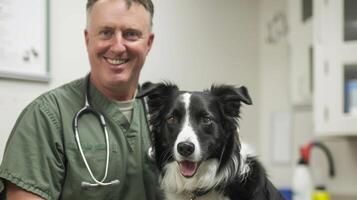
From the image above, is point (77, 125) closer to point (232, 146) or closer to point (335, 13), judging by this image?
point (232, 146)

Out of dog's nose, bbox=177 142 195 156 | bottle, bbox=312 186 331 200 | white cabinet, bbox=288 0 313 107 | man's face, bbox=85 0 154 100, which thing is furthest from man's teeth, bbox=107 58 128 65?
bottle, bbox=312 186 331 200

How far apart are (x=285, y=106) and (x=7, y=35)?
7.27ft

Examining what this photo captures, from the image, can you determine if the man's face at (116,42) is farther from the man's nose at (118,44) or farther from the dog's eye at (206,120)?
the dog's eye at (206,120)

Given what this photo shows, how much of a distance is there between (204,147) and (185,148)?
0.24 ft

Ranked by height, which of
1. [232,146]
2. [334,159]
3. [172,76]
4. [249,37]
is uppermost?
[249,37]

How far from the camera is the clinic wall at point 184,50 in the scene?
85.6 inches

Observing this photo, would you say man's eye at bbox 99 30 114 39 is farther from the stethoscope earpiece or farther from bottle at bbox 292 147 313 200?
bottle at bbox 292 147 313 200

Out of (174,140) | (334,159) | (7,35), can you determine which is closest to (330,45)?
(334,159)

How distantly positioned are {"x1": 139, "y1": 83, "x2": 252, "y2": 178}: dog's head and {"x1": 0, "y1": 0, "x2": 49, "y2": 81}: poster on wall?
2.13 ft

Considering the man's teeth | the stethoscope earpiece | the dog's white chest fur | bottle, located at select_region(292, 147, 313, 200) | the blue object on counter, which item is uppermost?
the man's teeth

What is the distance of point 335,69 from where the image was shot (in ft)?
9.25

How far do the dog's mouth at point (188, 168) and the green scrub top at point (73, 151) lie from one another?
0.21 meters

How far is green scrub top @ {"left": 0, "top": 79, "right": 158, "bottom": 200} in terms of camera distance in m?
1.54

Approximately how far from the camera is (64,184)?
5.37 feet
